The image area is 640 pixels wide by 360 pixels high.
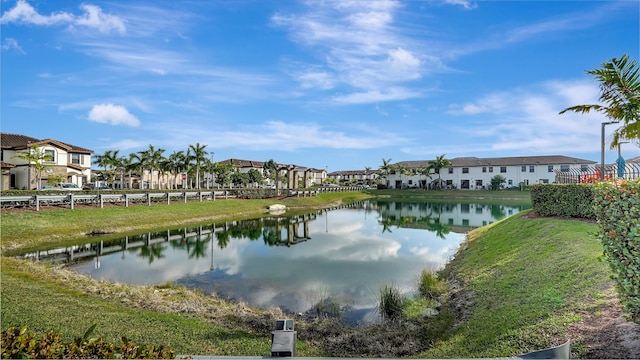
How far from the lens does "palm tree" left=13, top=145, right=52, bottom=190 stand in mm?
39906

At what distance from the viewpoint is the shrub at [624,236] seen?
15.6 feet

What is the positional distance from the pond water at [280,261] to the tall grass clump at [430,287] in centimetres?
42

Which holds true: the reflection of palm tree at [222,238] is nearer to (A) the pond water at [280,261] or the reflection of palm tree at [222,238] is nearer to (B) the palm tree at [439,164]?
(A) the pond water at [280,261]

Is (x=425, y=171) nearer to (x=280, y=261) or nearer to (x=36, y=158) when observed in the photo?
(x=36, y=158)

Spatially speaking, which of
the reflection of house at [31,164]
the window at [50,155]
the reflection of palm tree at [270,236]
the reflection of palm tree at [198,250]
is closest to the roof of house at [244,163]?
the reflection of house at [31,164]

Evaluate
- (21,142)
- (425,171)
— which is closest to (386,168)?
(425,171)

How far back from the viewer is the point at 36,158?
131 feet

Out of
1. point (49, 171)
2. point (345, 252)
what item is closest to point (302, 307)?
point (345, 252)

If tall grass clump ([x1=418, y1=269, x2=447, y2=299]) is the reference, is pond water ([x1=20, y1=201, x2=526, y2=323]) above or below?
below

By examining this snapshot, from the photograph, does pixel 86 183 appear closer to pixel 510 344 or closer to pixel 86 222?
pixel 86 222

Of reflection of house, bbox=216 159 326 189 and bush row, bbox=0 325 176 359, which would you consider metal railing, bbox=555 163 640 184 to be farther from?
reflection of house, bbox=216 159 326 189

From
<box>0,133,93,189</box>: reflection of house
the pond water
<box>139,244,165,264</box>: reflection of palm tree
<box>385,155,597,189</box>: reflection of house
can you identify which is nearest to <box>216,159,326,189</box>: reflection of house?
<box>385,155,597,189</box>: reflection of house

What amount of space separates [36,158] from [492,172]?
8046 centimetres

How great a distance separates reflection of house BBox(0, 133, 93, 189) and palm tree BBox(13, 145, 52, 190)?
19cm
